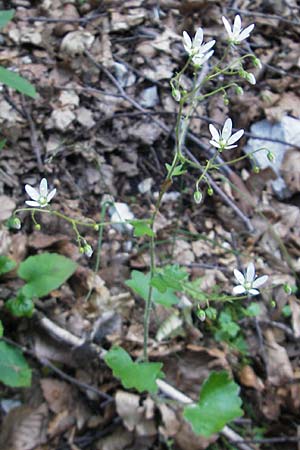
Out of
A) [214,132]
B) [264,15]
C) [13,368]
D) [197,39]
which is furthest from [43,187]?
[264,15]

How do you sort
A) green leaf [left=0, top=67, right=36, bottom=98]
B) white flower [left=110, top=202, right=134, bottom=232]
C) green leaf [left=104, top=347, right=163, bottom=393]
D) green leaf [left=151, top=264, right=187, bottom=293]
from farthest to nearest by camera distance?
white flower [left=110, top=202, right=134, bottom=232] → green leaf [left=0, top=67, right=36, bottom=98] → green leaf [left=104, top=347, right=163, bottom=393] → green leaf [left=151, top=264, right=187, bottom=293]

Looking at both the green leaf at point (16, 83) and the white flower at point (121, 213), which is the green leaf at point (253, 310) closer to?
the white flower at point (121, 213)

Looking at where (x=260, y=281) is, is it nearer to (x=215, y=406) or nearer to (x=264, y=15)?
(x=215, y=406)

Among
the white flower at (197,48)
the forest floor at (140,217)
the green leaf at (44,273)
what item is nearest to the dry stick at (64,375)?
the forest floor at (140,217)

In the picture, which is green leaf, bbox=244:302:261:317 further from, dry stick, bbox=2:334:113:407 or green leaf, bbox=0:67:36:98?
green leaf, bbox=0:67:36:98

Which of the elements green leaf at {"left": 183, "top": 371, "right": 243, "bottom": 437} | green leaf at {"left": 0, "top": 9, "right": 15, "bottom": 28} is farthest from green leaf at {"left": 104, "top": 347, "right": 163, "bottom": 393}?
green leaf at {"left": 0, "top": 9, "right": 15, "bottom": 28}

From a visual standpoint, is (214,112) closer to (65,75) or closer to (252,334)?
(65,75)
